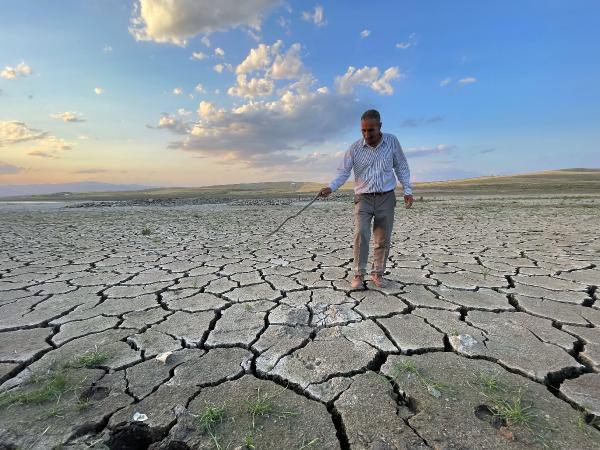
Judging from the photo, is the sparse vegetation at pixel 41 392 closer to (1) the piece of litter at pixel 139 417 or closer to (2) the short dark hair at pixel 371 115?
(1) the piece of litter at pixel 139 417

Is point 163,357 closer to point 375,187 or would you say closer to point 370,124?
point 375,187

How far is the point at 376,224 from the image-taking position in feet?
10.1

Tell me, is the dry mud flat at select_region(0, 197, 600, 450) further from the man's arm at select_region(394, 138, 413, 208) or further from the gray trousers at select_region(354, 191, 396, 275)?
the man's arm at select_region(394, 138, 413, 208)

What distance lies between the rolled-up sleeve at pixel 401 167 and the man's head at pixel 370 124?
0.27 metres

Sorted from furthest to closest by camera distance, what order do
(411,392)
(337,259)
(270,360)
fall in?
(337,259)
(270,360)
(411,392)

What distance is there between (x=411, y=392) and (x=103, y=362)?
163 cm

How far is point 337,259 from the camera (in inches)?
170

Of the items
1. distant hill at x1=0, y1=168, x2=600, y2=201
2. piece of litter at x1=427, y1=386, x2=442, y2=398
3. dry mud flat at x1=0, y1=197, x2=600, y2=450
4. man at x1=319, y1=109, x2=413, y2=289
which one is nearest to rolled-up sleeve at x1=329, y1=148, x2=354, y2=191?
man at x1=319, y1=109, x2=413, y2=289

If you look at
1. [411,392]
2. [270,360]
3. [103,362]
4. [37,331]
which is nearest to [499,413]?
[411,392]

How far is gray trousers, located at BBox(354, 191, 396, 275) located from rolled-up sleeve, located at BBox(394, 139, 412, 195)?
0.52 feet

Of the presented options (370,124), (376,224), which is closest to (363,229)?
(376,224)

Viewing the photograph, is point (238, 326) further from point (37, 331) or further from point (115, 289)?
point (115, 289)

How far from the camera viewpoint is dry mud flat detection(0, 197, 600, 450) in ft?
4.39

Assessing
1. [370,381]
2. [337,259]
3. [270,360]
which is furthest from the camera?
[337,259]
